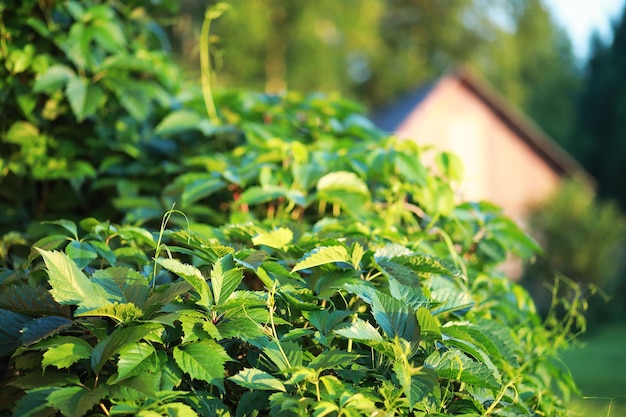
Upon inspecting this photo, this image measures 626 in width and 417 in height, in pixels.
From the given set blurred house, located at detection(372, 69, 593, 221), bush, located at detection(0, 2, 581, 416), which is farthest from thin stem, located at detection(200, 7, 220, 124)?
blurred house, located at detection(372, 69, 593, 221)

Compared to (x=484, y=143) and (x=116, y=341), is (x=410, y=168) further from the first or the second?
(x=484, y=143)

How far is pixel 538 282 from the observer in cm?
1317

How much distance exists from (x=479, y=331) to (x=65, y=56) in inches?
79.5

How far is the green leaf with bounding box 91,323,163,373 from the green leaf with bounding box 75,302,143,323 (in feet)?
0.08

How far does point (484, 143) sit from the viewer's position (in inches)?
808

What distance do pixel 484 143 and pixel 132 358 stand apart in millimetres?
20378

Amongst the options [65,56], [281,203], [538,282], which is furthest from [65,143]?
[538,282]

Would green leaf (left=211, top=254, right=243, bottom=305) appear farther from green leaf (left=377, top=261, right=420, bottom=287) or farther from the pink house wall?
the pink house wall

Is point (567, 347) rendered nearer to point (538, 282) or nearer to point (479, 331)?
point (479, 331)

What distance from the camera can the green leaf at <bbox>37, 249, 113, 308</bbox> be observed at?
1.21 metres

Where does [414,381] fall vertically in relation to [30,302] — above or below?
above

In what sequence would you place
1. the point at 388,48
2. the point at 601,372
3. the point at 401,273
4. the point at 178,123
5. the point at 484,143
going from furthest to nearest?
the point at 388,48, the point at 484,143, the point at 601,372, the point at 178,123, the point at 401,273

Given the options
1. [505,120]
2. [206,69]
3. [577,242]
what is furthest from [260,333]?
[505,120]

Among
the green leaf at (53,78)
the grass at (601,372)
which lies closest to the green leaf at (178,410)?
the green leaf at (53,78)
